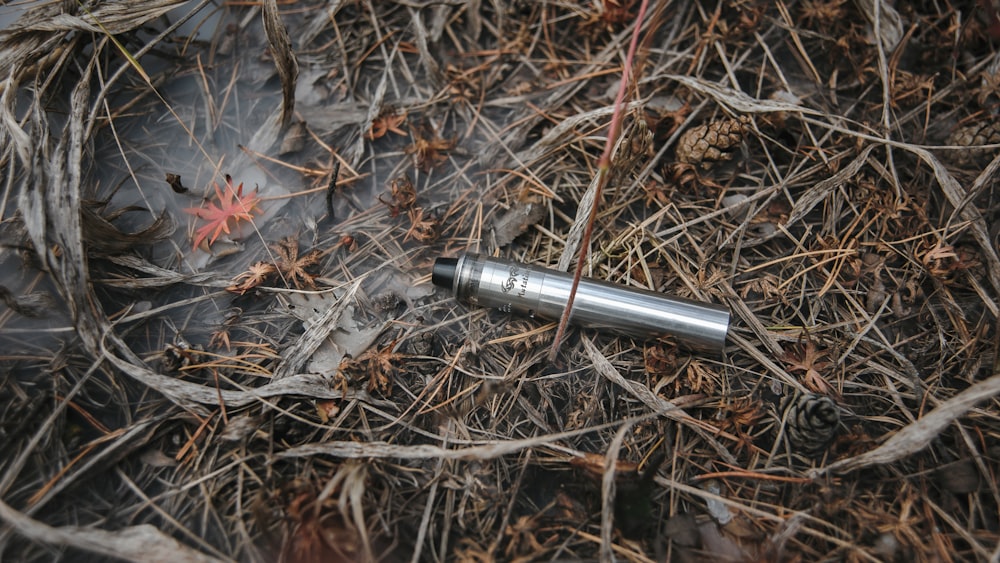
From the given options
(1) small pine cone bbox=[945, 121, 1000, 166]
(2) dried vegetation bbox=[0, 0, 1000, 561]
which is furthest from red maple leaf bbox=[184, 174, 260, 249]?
(1) small pine cone bbox=[945, 121, 1000, 166]

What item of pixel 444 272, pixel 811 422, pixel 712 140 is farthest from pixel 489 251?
pixel 811 422

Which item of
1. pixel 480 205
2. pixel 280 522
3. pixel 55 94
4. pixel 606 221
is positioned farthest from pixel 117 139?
pixel 606 221

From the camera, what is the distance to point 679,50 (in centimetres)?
262

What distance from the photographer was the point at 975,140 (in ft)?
7.63

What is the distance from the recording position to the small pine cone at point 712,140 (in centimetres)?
232

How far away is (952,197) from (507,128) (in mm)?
1904

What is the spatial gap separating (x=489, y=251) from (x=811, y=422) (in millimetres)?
1398

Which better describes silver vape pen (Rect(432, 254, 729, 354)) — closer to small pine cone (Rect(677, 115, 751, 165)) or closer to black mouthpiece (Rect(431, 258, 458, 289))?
black mouthpiece (Rect(431, 258, 458, 289))

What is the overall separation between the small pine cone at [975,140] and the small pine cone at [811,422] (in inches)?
51.3

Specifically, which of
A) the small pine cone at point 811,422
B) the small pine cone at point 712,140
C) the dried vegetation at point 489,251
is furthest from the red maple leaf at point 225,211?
the small pine cone at point 811,422

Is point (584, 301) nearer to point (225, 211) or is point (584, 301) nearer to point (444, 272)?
point (444, 272)

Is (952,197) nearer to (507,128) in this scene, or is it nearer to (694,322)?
(694,322)

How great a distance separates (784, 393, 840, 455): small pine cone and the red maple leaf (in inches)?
89.9

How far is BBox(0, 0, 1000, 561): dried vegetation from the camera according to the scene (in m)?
1.82
